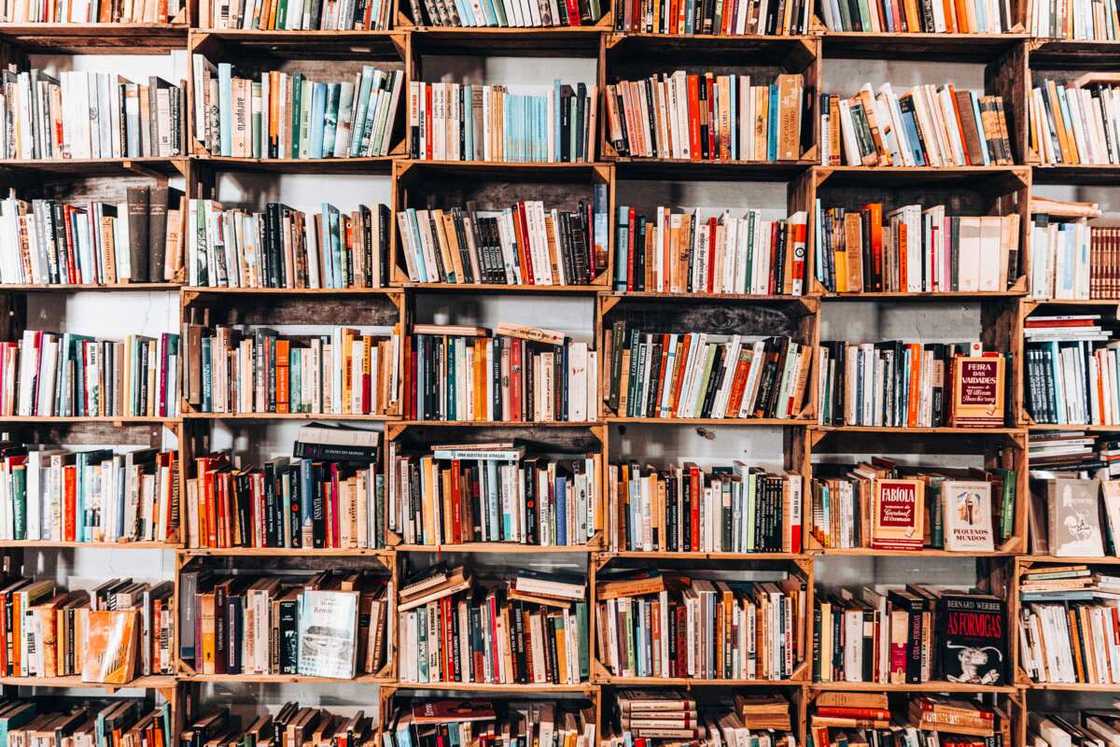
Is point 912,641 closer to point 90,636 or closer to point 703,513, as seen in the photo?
point 703,513

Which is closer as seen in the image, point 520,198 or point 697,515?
point 697,515

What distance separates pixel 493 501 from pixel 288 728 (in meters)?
1.05

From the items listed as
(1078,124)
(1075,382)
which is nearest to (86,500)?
(1075,382)

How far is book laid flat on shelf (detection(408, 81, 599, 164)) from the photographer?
2.40 meters

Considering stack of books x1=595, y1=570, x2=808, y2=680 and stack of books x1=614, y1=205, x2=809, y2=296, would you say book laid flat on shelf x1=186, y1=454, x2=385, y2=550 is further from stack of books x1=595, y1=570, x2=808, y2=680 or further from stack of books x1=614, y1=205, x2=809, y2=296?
stack of books x1=614, y1=205, x2=809, y2=296

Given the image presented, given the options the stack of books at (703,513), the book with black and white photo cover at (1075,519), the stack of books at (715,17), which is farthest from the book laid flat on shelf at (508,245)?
the book with black and white photo cover at (1075,519)

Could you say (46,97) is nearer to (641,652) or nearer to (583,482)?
(583,482)

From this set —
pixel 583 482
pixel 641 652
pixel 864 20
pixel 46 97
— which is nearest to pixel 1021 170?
pixel 864 20

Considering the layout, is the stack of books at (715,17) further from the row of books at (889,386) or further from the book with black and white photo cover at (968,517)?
the book with black and white photo cover at (968,517)

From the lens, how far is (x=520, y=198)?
269cm

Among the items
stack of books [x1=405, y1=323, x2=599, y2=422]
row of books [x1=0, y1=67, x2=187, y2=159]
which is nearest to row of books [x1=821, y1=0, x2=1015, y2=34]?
stack of books [x1=405, y1=323, x2=599, y2=422]

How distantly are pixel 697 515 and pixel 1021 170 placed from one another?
1.58 metres

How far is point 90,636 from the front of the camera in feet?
7.91

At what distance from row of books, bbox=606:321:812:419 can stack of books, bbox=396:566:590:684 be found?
2.35ft
